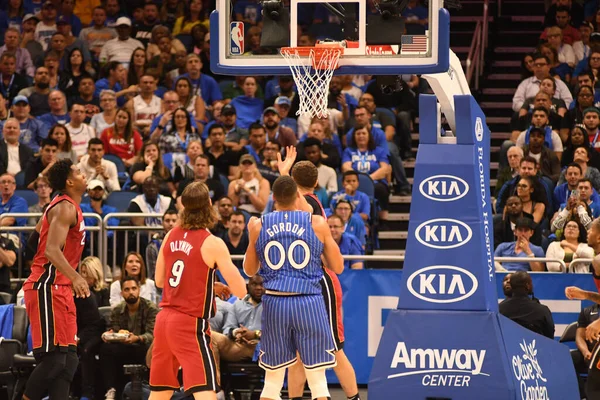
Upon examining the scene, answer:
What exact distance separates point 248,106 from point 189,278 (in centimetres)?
943

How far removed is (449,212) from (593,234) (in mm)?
1576

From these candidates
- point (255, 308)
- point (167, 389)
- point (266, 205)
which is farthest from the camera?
point (266, 205)

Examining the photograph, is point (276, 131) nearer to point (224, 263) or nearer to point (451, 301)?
point (451, 301)

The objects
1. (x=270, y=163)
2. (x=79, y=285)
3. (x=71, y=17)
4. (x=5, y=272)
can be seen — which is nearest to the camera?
(x=79, y=285)

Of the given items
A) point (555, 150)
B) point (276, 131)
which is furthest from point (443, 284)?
point (276, 131)

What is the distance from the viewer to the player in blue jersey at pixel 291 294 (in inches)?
364

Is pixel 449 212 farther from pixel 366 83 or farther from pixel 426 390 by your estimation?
pixel 366 83

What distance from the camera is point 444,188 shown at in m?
9.88

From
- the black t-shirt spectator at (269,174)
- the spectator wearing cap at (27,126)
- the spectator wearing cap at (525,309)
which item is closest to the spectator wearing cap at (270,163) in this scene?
the black t-shirt spectator at (269,174)

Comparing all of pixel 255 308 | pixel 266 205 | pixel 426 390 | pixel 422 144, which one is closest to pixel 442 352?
pixel 426 390

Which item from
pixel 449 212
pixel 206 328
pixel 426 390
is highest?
pixel 449 212

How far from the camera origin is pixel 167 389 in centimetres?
904

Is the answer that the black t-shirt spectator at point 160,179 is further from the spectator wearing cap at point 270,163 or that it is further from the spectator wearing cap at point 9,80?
the spectator wearing cap at point 9,80

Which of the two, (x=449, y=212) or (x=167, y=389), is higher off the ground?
(x=449, y=212)
